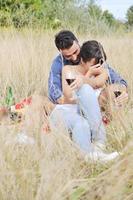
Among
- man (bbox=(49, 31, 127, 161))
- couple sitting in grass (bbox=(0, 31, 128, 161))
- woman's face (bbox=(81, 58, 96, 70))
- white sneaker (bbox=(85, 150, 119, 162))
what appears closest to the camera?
white sneaker (bbox=(85, 150, 119, 162))

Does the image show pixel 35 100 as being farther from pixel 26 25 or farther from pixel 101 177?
pixel 26 25

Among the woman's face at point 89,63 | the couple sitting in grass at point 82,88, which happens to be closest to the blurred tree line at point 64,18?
the couple sitting in grass at point 82,88

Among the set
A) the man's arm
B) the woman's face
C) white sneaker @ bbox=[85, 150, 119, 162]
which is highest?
the woman's face

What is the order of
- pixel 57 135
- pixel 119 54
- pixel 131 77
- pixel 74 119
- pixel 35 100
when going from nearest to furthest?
pixel 57 135, pixel 74 119, pixel 35 100, pixel 131 77, pixel 119 54

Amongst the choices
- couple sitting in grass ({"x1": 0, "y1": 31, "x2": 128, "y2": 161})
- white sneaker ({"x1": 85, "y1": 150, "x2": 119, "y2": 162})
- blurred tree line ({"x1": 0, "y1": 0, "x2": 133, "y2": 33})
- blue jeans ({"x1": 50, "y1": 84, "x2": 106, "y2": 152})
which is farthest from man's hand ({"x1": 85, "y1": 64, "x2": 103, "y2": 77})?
blurred tree line ({"x1": 0, "y1": 0, "x2": 133, "y2": 33})

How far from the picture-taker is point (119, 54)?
632 centimetres

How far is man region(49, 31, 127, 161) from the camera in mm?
3219

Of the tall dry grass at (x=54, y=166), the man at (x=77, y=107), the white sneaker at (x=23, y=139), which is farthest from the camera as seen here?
the man at (x=77, y=107)

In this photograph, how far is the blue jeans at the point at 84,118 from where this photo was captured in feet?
10.6

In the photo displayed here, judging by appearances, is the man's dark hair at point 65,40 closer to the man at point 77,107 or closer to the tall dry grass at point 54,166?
the man at point 77,107

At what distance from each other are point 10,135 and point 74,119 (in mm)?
988

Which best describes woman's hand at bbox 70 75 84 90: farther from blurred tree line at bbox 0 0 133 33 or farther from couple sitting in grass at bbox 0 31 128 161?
blurred tree line at bbox 0 0 133 33

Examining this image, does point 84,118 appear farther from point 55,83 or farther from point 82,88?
point 55,83

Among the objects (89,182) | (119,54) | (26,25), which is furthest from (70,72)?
(26,25)
